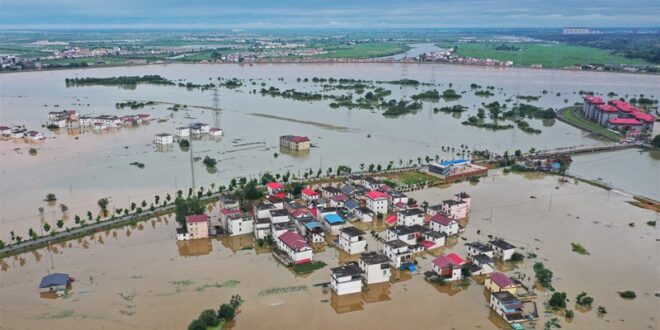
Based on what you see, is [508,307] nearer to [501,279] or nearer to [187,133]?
[501,279]

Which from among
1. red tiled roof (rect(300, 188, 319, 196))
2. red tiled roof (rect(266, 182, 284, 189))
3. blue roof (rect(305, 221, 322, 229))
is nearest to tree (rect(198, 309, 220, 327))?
blue roof (rect(305, 221, 322, 229))

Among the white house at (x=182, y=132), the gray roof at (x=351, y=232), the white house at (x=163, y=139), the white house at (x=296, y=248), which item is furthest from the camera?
the white house at (x=182, y=132)

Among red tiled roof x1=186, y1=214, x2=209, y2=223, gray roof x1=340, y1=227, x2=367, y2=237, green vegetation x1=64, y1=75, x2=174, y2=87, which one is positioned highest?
green vegetation x1=64, y1=75, x2=174, y2=87

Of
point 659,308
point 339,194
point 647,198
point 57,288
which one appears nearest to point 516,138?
point 647,198

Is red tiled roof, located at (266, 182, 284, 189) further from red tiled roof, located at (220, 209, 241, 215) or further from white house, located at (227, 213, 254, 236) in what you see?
white house, located at (227, 213, 254, 236)

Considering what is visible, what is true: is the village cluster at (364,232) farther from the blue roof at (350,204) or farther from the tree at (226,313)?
the tree at (226,313)

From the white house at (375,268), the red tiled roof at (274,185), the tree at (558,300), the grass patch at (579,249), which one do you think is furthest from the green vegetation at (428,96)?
the tree at (558,300)

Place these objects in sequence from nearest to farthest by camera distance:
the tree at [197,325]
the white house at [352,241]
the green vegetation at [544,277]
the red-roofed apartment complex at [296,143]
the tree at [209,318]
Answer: the tree at [197,325] → the tree at [209,318] → the green vegetation at [544,277] → the white house at [352,241] → the red-roofed apartment complex at [296,143]
